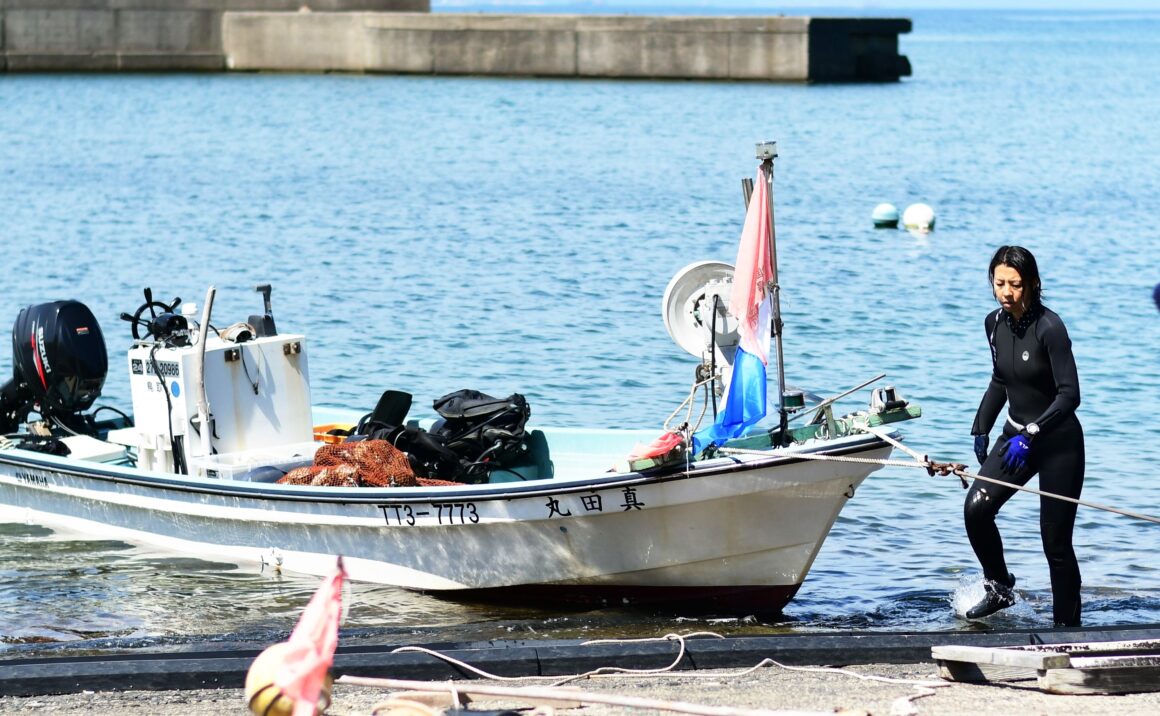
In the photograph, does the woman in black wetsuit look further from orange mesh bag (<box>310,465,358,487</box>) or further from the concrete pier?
the concrete pier

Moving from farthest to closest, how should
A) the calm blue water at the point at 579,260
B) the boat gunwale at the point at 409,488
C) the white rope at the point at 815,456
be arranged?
the calm blue water at the point at 579,260, the boat gunwale at the point at 409,488, the white rope at the point at 815,456

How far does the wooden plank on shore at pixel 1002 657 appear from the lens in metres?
5.83

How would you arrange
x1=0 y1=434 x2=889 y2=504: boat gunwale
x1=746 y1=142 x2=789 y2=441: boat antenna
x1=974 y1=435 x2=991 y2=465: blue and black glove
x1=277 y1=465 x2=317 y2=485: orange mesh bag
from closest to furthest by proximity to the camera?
x1=974 y1=435 x2=991 y2=465: blue and black glove
x1=746 y1=142 x2=789 y2=441: boat antenna
x1=0 y1=434 x2=889 y2=504: boat gunwale
x1=277 y1=465 x2=317 y2=485: orange mesh bag

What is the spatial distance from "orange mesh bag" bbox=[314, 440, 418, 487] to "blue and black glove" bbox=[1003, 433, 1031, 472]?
338cm

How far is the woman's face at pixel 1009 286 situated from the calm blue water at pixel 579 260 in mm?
2421

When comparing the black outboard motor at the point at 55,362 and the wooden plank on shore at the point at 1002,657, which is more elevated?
the black outboard motor at the point at 55,362

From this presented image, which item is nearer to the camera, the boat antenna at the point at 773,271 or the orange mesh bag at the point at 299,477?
the boat antenna at the point at 773,271

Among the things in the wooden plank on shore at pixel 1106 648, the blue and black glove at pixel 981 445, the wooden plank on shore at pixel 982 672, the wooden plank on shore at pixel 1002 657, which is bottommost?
the wooden plank on shore at pixel 982 672

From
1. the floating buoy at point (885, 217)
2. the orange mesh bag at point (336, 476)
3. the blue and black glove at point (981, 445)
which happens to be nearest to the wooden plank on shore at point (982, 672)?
the blue and black glove at point (981, 445)

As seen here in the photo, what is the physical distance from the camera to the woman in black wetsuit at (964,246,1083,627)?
21.7ft

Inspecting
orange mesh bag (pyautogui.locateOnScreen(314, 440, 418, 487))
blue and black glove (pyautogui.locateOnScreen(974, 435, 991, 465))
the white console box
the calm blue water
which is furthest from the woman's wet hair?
the white console box

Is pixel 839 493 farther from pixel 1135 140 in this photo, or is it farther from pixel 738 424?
pixel 1135 140

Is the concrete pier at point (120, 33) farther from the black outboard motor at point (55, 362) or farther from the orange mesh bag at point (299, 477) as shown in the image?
the orange mesh bag at point (299, 477)

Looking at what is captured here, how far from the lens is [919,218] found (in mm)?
26312
